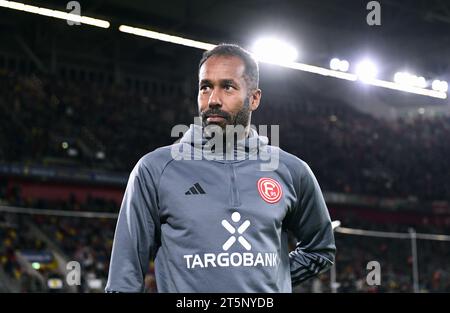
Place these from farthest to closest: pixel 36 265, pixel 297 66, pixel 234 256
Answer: pixel 297 66 < pixel 36 265 < pixel 234 256

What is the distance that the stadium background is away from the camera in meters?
14.8

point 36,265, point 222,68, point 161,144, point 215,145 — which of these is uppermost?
point 161,144

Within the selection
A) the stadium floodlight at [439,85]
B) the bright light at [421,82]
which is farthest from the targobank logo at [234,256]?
the stadium floodlight at [439,85]

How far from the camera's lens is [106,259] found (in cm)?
1364

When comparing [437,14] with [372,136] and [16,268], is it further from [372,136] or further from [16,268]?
[16,268]

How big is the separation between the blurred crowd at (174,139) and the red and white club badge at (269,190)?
15.2 m

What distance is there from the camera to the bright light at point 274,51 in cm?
1630

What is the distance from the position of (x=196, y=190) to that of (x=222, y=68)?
1.34ft

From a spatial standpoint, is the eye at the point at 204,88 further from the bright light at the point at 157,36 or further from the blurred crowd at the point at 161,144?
the bright light at the point at 157,36

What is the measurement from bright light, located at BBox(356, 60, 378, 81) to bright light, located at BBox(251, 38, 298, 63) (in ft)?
7.02

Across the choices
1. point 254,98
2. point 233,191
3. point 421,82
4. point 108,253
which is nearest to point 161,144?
point 108,253

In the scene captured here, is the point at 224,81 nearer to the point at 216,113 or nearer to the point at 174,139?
the point at 216,113

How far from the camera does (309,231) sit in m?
2.21
